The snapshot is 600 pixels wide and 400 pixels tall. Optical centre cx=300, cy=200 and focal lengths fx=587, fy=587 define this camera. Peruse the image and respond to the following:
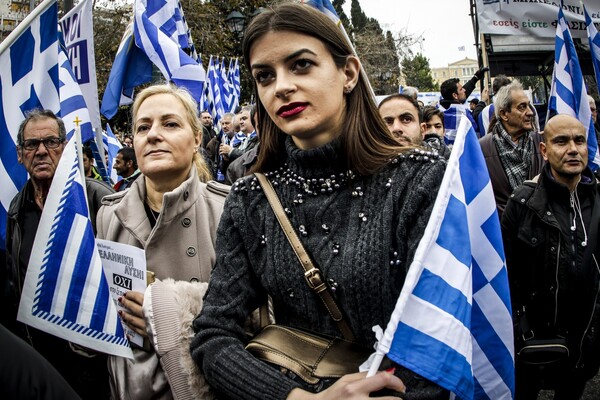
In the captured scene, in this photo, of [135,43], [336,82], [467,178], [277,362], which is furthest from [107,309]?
[135,43]

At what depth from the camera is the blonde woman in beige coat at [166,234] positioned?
2.02m

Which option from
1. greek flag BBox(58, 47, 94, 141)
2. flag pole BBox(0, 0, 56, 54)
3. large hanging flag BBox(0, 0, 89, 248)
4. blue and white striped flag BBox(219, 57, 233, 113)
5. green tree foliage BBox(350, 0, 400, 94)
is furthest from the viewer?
green tree foliage BBox(350, 0, 400, 94)

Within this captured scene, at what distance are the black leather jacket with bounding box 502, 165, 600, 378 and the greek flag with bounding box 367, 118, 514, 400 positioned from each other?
66.7 inches

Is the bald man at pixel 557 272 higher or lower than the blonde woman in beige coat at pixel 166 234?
lower

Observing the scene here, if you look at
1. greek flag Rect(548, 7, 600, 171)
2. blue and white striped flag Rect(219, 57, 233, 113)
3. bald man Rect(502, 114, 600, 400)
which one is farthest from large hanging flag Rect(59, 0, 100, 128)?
blue and white striped flag Rect(219, 57, 233, 113)

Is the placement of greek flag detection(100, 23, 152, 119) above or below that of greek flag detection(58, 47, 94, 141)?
above

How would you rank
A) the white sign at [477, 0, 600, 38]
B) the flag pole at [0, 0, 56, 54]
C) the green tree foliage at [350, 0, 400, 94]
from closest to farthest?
1. the flag pole at [0, 0, 56, 54]
2. the white sign at [477, 0, 600, 38]
3. the green tree foliage at [350, 0, 400, 94]

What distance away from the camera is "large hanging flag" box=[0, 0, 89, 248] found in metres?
3.44

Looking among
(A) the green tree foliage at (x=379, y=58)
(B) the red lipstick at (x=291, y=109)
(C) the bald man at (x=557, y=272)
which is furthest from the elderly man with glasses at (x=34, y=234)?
(A) the green tree foliage at (x=379, y=58)

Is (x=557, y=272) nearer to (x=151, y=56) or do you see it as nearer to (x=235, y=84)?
(x=151, y=56)

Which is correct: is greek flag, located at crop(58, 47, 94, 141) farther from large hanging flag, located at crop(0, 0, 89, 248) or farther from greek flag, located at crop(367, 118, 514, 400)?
greek flag, located at crop(367, 118, 514, 400)

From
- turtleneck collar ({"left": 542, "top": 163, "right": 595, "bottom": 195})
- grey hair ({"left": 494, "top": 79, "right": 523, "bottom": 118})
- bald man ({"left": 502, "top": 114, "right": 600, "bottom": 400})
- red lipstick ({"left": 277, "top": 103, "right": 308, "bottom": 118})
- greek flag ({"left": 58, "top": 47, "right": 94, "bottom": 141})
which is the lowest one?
bald man ({"left": 502, "top": 114, "right": 600, "bottom": 400})

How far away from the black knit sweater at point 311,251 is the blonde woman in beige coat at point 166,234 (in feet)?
0.72

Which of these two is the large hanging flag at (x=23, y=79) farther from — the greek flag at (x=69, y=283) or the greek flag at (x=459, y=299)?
the greek flag at (x=459, y=299)
